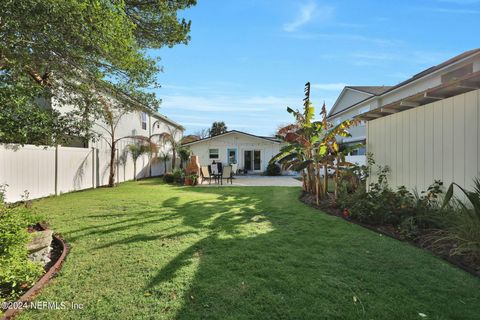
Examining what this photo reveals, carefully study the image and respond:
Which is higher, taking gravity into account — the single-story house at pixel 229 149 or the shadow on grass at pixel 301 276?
the single-story house at pixel 229 149

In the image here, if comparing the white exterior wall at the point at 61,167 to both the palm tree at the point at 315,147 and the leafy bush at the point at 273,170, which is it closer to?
the palm tree at the point at 315,147

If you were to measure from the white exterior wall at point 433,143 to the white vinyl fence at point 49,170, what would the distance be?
432 inches

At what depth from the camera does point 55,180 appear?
10.4 meters

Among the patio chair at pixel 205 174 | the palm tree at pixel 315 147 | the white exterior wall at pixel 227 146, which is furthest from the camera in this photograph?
the white exterior wall at pixel 227 146

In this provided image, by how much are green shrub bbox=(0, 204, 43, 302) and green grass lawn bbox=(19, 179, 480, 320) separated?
0.95ft

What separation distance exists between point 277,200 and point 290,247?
16.8 ft

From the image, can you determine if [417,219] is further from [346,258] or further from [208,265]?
[208,265]

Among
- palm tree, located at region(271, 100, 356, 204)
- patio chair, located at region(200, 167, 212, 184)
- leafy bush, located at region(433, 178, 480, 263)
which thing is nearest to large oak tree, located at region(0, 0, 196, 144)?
palm tree, located at region(271, 100, 356, 204)

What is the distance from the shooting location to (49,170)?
33.0 feet

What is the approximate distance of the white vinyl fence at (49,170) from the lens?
8.37 m

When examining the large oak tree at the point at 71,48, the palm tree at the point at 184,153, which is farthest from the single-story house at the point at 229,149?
the large oak tree at the point at 71,48

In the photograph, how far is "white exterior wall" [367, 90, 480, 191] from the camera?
189 inches

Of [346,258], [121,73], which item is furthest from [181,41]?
[346,258]

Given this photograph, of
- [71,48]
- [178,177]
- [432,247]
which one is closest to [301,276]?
[432,247]
